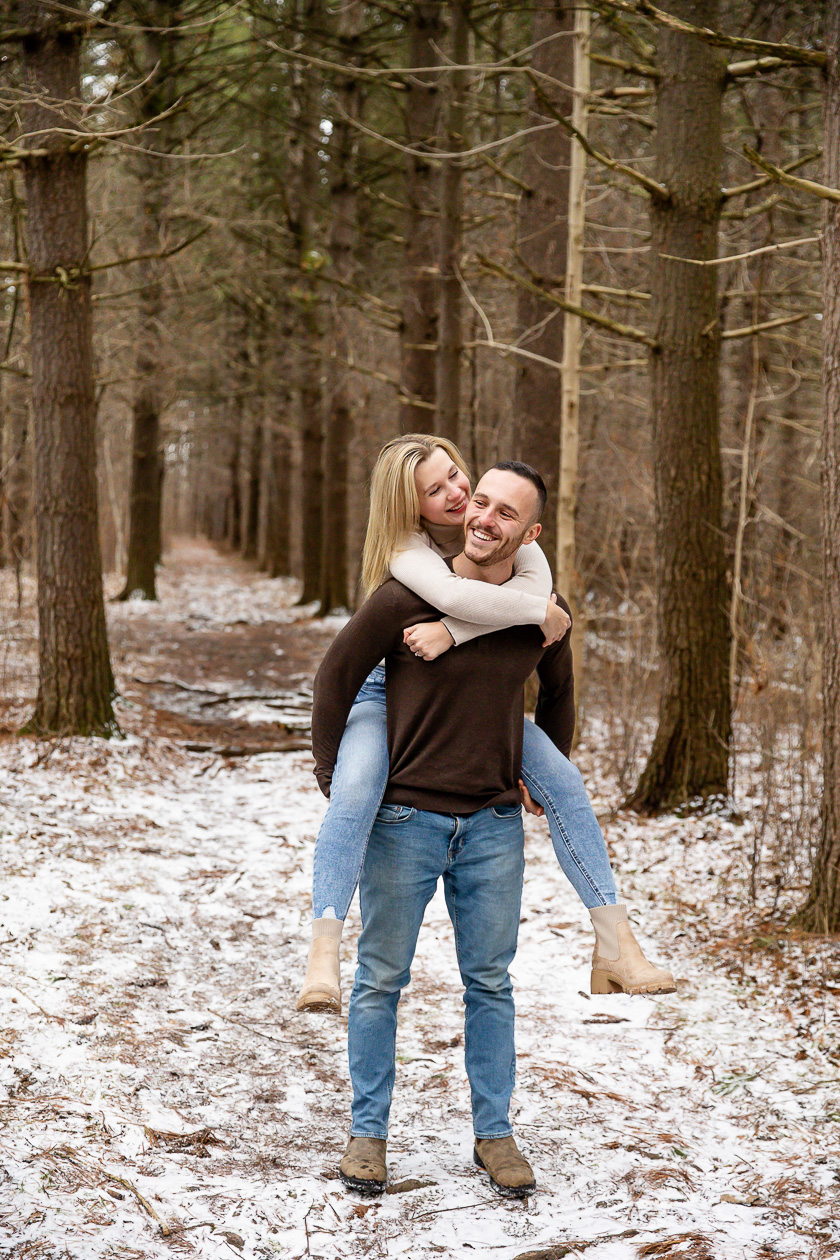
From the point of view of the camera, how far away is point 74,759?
7.93 metres

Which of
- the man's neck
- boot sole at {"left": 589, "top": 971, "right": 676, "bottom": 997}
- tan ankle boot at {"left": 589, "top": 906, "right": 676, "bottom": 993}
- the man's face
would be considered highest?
the man's face

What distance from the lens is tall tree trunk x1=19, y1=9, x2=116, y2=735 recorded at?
7.95 metres

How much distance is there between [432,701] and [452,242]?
29.4 feet

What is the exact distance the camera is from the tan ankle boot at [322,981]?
276 cm

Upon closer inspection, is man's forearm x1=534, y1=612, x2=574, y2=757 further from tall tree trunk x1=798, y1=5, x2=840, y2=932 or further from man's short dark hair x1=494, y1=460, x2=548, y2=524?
tall tree trunk x1=798, y1=5, x2=840, y2=932

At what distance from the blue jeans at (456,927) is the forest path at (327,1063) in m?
0.32

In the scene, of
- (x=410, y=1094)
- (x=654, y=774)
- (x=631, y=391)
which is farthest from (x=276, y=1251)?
(x=631, y=391)

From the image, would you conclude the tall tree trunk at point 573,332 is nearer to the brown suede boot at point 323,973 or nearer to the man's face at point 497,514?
the man's face at point 497,514

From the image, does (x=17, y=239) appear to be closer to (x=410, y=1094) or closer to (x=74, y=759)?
(x=74, y=759)

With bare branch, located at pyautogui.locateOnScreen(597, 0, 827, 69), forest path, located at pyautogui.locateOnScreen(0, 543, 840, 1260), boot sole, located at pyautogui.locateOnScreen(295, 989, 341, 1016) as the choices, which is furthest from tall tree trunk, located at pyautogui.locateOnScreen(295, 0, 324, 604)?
boot sole, located at pyautogui.locateOnScreen(295, 989, 341, 1016)

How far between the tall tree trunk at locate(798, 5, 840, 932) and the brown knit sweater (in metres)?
2.20

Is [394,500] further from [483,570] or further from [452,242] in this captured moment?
[452,242]

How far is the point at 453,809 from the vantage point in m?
3.11

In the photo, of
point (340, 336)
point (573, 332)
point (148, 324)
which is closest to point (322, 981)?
point (573, 332)
